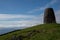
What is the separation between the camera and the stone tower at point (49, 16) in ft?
215

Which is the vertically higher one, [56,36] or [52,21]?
[52,21]

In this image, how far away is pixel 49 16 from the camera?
66.4 metres

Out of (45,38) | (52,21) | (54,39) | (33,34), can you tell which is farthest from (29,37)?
(52,21)

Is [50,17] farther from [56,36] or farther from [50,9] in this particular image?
[56,36]

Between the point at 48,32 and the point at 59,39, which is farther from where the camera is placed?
the point at 48,32

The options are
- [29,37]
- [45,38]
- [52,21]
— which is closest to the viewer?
[45,38]

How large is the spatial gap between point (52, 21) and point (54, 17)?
2.31 metres

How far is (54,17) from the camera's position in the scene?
6656cm

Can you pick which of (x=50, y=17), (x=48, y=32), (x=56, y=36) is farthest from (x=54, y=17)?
(x=56, y=36)

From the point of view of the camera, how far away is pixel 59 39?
126 feet

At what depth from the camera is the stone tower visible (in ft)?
215

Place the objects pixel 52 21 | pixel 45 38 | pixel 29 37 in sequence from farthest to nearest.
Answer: pixel 52 21 < pixel 29 37 < pixel 45 38

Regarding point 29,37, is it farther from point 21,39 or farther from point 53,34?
point 53,34

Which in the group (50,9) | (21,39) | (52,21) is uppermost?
(50,9)
